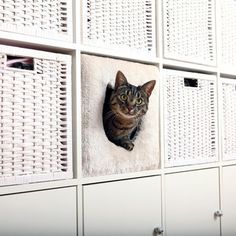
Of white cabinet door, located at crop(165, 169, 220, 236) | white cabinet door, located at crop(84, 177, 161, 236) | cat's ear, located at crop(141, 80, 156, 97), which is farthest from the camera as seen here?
white cabinet door, located at crop(165, 169, 220, 236)

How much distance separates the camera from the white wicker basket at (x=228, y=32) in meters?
1.37

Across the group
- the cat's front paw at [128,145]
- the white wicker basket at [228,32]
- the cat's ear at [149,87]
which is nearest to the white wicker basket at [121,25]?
the cat's ear at [149,87]

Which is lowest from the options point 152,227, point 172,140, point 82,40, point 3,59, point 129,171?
point 152,227

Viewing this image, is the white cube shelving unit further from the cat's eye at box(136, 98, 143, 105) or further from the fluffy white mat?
the cat's eye at box(136, 98, 143, 105)

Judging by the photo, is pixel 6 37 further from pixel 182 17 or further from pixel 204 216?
pixel 204 216

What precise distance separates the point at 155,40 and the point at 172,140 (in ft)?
1.12

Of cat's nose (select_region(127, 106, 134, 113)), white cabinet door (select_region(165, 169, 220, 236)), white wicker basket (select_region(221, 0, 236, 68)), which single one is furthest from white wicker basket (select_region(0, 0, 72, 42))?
white wicker basket (select_region(221, 0, 236, 68))

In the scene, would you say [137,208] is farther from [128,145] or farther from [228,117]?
[228,117]

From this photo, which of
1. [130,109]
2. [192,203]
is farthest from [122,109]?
[192,203]

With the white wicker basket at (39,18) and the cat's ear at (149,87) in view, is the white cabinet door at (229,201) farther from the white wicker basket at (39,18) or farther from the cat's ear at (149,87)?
the white wicker basket at (39,18)

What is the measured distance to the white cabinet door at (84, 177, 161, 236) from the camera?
0.94 m

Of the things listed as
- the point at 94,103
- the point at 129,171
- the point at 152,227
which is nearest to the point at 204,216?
the point at 152,227

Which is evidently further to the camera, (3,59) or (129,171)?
(129,171)

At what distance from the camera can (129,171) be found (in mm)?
1032
